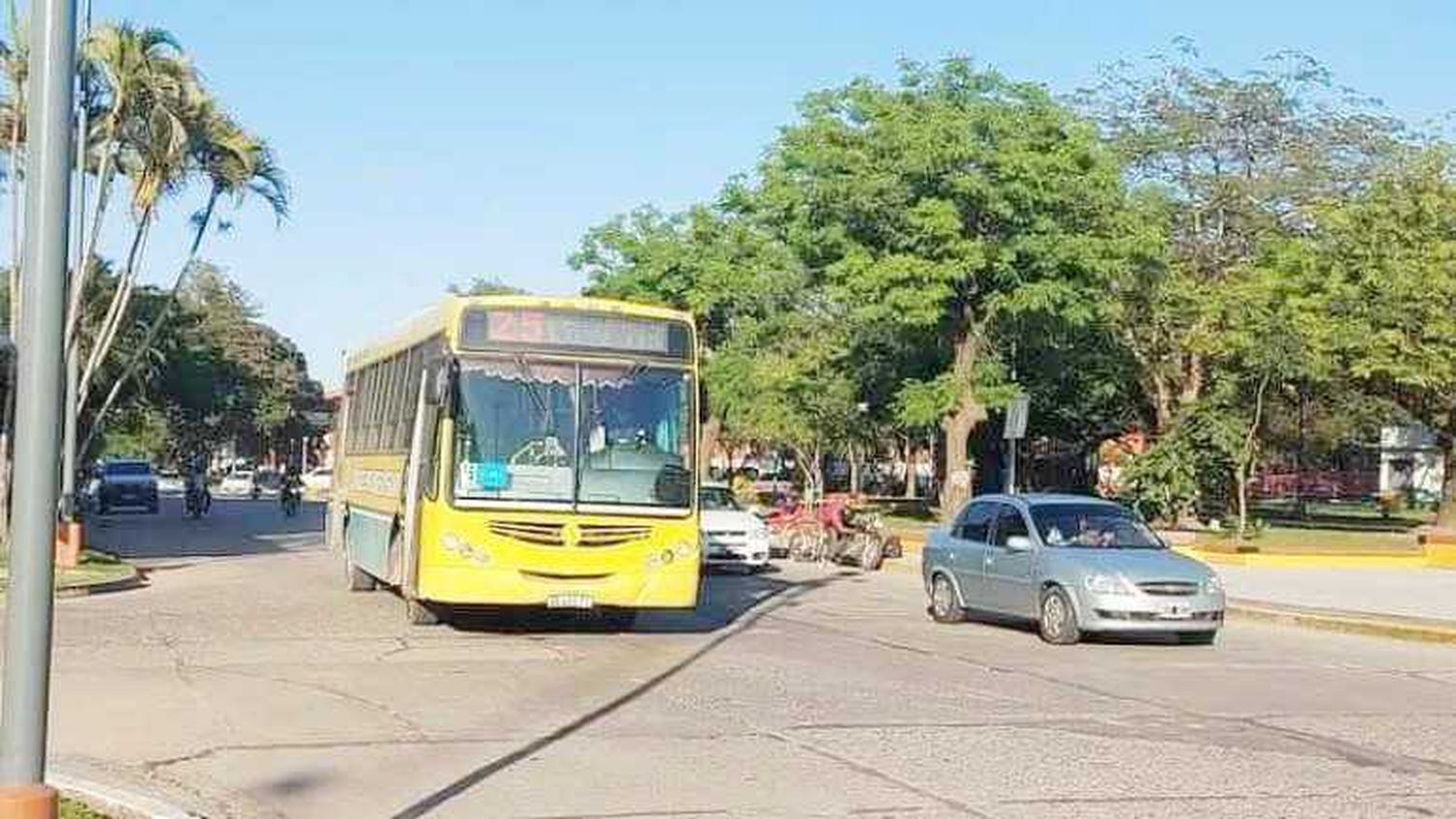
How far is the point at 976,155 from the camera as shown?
133 feet

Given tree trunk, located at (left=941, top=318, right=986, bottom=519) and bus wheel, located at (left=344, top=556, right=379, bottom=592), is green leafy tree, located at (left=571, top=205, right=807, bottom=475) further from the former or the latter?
bus wheel, located at (left=344, top=556, right=379, bottom=592)

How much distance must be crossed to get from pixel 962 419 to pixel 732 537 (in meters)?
14.8

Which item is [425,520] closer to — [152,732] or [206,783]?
[152,732]

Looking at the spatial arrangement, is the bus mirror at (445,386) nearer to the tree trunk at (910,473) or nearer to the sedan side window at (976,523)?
the sedan side window at (976,523)

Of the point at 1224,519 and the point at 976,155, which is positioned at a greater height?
the point at 976,155

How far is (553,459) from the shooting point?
57.0ft

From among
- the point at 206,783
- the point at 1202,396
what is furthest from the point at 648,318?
the point at 1202,396

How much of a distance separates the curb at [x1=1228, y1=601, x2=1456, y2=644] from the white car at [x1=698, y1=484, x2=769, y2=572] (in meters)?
8.37

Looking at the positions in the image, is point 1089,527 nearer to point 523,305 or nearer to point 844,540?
point 523,305

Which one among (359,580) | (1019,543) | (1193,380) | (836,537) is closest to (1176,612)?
(1019,543)

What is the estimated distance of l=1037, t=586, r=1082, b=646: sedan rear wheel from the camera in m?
18.7

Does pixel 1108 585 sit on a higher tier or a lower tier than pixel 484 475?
lower

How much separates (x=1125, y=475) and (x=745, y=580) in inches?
734

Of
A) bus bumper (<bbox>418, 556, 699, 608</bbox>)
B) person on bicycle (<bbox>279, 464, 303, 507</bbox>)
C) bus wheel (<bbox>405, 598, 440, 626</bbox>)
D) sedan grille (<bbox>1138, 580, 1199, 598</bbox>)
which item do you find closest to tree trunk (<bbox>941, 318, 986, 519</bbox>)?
person on bicycle (<bbox>279, 464, 303, 507</bbox>)
